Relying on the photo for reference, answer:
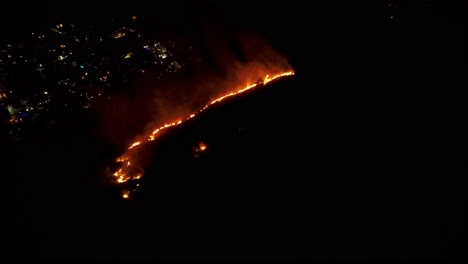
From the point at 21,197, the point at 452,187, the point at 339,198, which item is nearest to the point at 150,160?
the point at 21,197

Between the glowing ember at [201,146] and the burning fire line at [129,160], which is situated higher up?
the burning fire line at [129,160]

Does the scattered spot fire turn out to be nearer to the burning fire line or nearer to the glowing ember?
the glowing ember

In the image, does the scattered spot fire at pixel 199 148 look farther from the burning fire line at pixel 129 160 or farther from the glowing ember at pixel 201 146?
the burning fire line at pixel 129 160

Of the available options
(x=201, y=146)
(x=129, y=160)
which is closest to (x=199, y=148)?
(x=201, y=146)

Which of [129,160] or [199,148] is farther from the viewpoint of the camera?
[199,148]

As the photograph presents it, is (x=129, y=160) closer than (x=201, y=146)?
Yes

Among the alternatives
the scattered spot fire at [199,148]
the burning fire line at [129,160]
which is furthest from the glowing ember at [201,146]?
the burning fire line at [129,160]

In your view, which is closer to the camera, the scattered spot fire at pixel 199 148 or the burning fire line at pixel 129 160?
the burning fire line at pixel 129 160

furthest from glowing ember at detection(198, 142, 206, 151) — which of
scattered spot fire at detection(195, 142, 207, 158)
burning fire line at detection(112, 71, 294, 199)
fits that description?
burning fire line at detection(112, 71, 294, 199)

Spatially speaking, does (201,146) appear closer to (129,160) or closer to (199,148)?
(199,148)

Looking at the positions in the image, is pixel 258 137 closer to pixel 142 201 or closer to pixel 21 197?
pixel 142 201

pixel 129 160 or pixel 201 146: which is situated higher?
pixel 129 160

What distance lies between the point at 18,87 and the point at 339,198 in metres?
3.41

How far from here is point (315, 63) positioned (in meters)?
4.63
